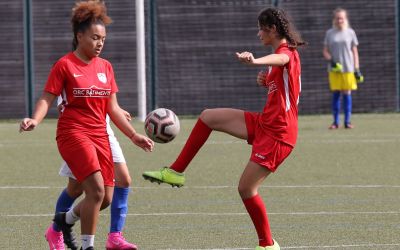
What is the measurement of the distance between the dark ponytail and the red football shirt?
3.98ft

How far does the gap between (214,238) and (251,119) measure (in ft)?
4.15

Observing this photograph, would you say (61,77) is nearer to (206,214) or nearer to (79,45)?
(79,45)

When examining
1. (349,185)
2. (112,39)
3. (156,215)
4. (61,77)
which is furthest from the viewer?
(112,39)

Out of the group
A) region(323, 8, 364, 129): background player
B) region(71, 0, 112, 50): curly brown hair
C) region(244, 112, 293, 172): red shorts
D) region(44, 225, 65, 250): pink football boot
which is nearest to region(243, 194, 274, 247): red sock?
region(244, 112, 293, 172): red shorts

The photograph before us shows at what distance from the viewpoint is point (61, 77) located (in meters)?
8.20

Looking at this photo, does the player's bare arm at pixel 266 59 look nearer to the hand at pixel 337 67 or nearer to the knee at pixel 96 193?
the knee at pixel 96 193

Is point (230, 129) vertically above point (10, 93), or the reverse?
point (230, 129)

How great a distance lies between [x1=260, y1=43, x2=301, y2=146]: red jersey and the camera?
27.6 feet

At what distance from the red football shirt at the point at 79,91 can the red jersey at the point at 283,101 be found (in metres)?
1.15

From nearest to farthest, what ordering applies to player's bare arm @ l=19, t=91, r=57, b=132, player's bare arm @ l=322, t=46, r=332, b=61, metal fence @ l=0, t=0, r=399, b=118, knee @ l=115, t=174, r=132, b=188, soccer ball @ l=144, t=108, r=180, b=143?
player's bare arm @ l=19, t=91, r=57, b=132 → knee @ l=115, t=174, r=132, b=188 → soccer ball @ l=144, t=108, r=180, b=143 → player's bare arm @ l=322, t=46, r=332, b=61 → metal fence @ l=0, t=0, r=399, b=118

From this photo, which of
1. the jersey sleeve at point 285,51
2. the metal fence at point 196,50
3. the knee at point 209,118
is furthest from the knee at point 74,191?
the metal fence at point 196,50

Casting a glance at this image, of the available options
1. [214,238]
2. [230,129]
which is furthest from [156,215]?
[230,129]

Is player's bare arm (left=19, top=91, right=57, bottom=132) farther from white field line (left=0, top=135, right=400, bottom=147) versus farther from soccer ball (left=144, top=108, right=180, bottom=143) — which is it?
white field line (left=0, top=135, right=400, bottom=147)

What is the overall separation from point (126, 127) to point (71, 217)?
76 cm
